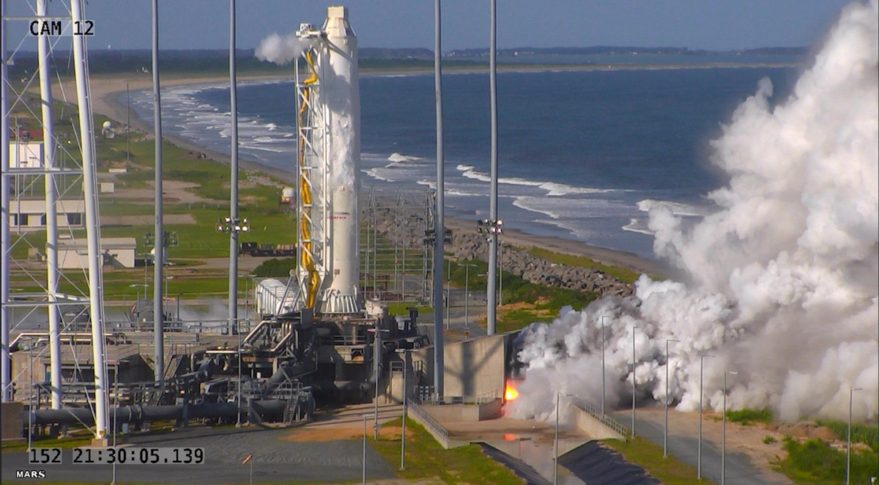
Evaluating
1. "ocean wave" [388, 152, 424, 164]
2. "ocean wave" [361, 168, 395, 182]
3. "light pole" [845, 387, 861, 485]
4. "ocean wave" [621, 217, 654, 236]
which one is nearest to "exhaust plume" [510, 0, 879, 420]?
"light pole" [845, 387, 861, 485]

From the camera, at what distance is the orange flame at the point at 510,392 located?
50.7 meters

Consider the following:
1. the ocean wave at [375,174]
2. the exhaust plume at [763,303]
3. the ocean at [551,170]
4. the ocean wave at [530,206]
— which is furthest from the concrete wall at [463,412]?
the ocean wave at [375,174]

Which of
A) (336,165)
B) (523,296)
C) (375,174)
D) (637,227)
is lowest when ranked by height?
(523,296)

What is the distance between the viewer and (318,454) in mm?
43844

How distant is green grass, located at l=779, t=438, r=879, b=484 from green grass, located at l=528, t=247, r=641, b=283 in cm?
3531

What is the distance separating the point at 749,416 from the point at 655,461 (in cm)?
608

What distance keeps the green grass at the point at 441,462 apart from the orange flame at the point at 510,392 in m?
4.48

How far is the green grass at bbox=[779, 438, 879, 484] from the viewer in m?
39.1

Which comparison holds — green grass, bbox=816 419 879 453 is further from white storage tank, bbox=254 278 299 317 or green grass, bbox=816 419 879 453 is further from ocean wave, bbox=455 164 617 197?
ocean wave, bbox=455 164 617 197

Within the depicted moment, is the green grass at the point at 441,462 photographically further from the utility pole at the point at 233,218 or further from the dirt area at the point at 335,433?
A: the utility pole at the point at 233,218

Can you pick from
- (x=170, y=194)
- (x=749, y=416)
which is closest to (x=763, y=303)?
(x=749, y=416)

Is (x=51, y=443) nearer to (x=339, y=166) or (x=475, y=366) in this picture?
(x=475, y=366)

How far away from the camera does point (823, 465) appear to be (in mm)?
39875

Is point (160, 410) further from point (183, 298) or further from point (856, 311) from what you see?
point (183, 298)
